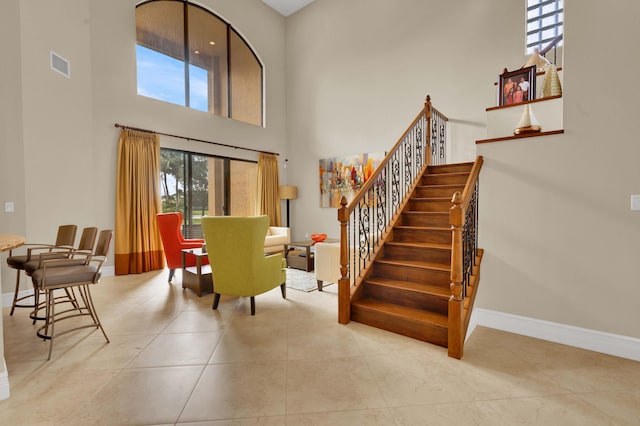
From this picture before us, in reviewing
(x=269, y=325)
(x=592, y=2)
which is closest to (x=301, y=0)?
(x=592, y=2)

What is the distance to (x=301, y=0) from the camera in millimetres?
7723

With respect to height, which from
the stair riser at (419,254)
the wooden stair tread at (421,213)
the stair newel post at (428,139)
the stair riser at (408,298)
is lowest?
the stair riser at (408,298)

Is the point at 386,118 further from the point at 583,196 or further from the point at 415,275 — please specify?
the point at 583,196

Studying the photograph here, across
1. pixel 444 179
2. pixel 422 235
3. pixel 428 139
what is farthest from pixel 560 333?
pixel 428 139

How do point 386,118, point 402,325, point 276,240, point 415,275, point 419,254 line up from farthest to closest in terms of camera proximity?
point 276,240, point 386,118, point 419,254, point 415,275, point 402,325

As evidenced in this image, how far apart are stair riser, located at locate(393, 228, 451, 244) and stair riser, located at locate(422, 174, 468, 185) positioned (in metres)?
1.07

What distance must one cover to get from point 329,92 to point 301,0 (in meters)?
2.55

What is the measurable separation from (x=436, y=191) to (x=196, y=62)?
5.89 metres

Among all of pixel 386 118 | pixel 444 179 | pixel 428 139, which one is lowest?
pixel 444 179

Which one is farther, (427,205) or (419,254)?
(427,205)

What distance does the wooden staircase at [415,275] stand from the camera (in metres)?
2.86

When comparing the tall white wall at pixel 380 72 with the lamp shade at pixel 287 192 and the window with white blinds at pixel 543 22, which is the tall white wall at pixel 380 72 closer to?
the window with white blinds at pixel 543 22

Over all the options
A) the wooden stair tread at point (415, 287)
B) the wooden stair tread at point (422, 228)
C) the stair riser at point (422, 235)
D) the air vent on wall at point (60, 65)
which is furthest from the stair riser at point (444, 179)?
the air vent on wall at point (60, 65)

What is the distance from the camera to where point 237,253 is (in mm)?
3338
